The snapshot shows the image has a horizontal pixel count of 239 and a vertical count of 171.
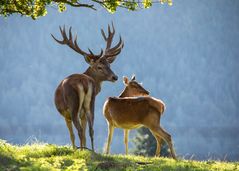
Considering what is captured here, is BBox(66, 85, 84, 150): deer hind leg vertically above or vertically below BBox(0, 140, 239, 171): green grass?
above

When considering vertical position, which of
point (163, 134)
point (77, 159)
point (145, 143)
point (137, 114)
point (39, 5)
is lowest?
point (145, 143)

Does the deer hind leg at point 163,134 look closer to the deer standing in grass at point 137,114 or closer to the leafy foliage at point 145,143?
the deer standing in grass at point 137,114

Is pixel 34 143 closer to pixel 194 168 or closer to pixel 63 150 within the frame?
pixel 63 150

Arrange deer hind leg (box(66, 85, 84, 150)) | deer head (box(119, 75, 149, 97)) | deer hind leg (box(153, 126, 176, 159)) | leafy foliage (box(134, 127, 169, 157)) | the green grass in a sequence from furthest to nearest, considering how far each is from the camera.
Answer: leafy foliage (box(134, 127, 169, 157)) → deer head (box(119, 75, 149, 97)) → deer hind leg (box(153, 126, 176, 159)) → deer hind leg (box(66, 85, 84, 150)) → the green grass

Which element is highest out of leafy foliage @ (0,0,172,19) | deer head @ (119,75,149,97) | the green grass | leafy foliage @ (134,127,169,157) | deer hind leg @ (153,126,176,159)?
leafy foliage @ (0,0,172,19)

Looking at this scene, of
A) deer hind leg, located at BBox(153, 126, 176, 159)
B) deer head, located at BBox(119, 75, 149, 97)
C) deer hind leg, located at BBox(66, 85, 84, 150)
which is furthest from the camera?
deer head, located at BBox(119, 75, 149, 97)

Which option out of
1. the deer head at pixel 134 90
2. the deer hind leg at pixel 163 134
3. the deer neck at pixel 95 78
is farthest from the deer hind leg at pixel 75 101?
the deer head at pixel 134 90

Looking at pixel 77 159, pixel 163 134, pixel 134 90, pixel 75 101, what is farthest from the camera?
pixel 134 90

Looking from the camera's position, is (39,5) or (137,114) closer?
(39,5)

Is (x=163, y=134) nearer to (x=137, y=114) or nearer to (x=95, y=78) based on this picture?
(x=137, y=114)

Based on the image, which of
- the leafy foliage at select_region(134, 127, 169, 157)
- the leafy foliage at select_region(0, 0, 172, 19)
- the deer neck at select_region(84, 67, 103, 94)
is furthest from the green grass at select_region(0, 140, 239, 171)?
the leafy foliage at select_region(134, 127, 169, 157)

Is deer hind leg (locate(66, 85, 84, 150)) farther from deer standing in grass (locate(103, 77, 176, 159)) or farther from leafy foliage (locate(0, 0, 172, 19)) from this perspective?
deer standing in grass (locate(103, 77, 176, 159))

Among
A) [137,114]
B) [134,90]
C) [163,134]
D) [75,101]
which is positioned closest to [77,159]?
[75,101]

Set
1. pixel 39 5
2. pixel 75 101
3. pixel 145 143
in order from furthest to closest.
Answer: pixel 145 143 → pixel 39 5 → pixel 75 101
